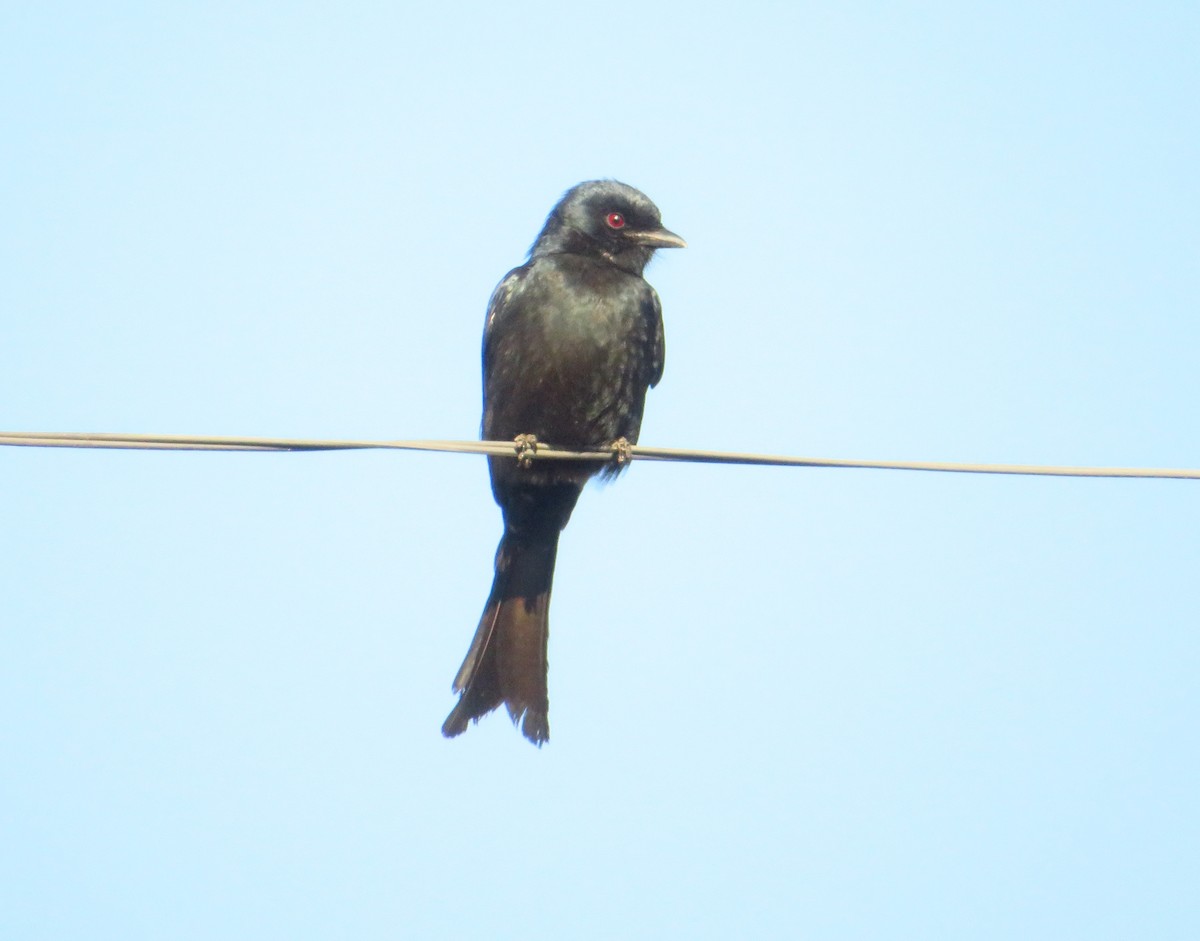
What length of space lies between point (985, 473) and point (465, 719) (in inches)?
128

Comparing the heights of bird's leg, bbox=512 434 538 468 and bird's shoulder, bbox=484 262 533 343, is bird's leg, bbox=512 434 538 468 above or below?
below

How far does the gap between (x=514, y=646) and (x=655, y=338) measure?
4.99ft

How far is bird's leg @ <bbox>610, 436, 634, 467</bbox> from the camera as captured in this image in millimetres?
5094

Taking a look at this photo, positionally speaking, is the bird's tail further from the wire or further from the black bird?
the wire

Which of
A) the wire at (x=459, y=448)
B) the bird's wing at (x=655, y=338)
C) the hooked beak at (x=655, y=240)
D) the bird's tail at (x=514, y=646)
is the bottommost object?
the bird's tail at (x=514, y=646)

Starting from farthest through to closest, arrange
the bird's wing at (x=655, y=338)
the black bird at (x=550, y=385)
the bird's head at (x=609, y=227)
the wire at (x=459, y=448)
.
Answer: the bird's head at (x=609, y=227), the bird's wing at (x=655, y=338), the black bird at (x=550, y=385), the wire at (x=459, y=448)

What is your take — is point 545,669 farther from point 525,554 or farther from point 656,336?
point 656,336

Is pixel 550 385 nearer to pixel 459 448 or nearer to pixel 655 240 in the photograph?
pixel 655 240

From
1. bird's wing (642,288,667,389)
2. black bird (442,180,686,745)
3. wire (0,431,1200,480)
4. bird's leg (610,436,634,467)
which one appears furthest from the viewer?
bird's wing (642,288,667,389)

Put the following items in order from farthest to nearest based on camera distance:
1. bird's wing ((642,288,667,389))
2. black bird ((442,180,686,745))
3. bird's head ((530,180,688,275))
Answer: bird's head ((530,180,688,275)) < bird's wing ((642,288,667,389)) < black bird ((442,180,686,745))

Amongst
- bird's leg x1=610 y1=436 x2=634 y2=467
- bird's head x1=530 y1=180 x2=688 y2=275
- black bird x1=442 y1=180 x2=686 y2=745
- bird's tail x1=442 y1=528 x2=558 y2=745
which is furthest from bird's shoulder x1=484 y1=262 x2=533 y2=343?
bird's tail x1=442 y1=528 x2=558 y2=745

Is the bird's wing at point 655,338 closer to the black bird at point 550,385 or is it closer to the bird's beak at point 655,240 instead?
the black bird at point 550,385

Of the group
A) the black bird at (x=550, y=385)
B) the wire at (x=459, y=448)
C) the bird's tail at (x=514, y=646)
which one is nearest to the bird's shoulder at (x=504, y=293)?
the black bird at (x=550, y=385)

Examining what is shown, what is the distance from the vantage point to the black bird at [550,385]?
670 cm
